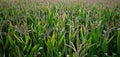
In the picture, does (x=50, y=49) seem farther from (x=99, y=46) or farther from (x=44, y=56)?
(x=99, y=46)

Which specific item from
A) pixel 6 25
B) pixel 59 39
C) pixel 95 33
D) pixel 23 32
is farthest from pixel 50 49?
pixel 6 25

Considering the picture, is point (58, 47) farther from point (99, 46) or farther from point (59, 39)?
point (99, 46)

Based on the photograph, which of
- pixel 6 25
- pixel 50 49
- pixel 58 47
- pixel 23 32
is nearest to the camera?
pixel 50 49

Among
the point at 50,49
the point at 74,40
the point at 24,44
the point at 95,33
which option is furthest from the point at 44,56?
the point at 95,33

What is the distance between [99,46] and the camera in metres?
1.31

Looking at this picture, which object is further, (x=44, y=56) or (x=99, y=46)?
(x=99, y=46)

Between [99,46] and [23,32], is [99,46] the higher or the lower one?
the lower one

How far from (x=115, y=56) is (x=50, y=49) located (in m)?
0.39

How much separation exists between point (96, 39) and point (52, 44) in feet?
1.14

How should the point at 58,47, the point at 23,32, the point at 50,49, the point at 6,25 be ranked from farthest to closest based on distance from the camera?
1. the point at 6,25
2. the point at 23,32
3. the point at 58,47
4. the point at 50,49

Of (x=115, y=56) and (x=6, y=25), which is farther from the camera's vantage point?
(x=6, y=25)

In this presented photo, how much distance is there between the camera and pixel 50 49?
3.64ft

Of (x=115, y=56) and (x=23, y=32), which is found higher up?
(x=23, y=32)

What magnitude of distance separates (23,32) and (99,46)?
50cm
